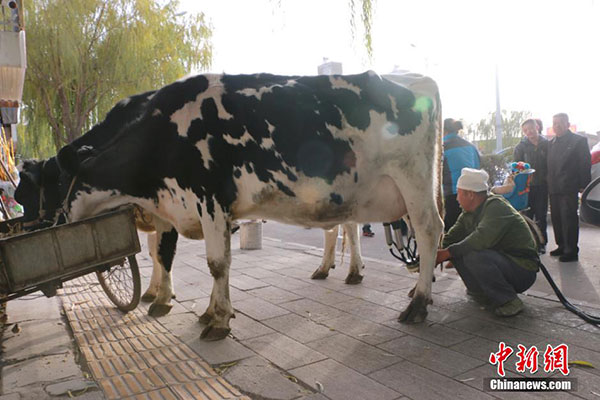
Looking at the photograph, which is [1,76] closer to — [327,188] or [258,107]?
[258,107]

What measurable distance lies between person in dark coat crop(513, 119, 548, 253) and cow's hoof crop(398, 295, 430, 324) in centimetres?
405

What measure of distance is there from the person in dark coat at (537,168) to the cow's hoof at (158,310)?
558 centimetres

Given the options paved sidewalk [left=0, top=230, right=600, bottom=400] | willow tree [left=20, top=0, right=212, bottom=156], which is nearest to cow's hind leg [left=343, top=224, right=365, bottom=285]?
paved sidewalk [left=0, top=230, right=600, bottom=400]

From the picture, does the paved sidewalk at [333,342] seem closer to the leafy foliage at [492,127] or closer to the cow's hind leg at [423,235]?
the cow's hind leg at [423,235]

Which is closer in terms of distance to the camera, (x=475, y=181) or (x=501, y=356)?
(x=501, y=356)

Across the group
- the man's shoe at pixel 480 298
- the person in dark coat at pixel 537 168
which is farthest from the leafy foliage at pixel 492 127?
the man's shoe at pixel 480 298

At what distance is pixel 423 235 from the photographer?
13.5ft

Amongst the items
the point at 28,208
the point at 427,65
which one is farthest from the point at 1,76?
the point at 427,65

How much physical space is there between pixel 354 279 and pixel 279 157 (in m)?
2.17

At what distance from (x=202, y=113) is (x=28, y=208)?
1.87 meters

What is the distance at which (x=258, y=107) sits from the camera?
4.05 m

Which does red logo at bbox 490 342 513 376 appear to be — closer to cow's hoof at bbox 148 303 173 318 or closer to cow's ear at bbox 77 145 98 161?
cow's hoof at bbox 148 303 173 318

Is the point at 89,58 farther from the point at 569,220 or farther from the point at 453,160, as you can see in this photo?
the point at 569,220

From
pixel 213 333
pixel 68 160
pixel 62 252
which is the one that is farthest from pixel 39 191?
pixel 213 333
